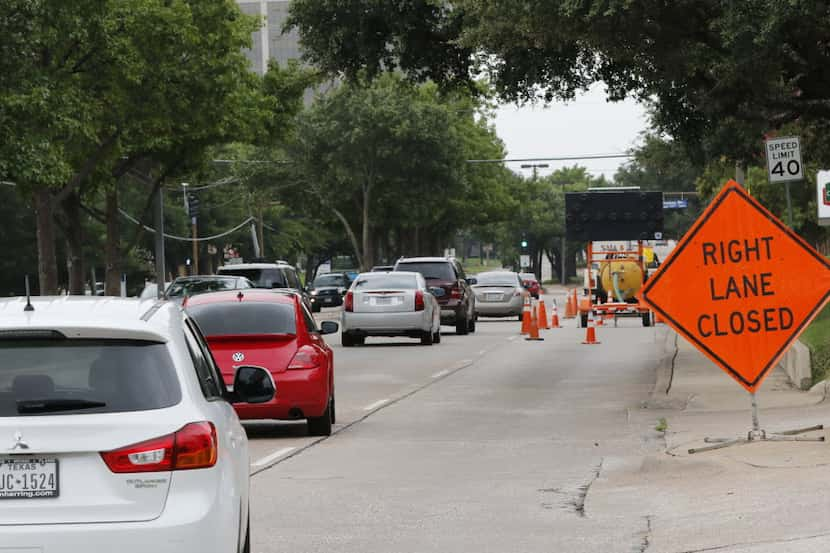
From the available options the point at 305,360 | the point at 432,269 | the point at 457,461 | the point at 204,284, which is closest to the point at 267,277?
the point at 432,269

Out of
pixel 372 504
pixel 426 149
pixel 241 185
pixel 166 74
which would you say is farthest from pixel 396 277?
pixel 241 185

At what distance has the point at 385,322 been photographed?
34625 millimetres

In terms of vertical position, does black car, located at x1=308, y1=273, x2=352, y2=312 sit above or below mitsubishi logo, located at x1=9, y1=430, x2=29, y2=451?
below

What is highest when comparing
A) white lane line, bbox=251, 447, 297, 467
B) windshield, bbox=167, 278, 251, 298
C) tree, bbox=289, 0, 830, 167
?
tree, bbox=289, 0, 830, 167

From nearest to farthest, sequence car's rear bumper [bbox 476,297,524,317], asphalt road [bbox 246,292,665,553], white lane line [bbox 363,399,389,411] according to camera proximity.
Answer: asphalt road [bbox 246,292,665,553] < white lane line [bbox 363,399,389,411] < car's rear bumper [bbox 476,297,524,317]

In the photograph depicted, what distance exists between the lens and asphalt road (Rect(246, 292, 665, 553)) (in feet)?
33.5

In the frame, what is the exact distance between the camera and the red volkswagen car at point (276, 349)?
643 inches

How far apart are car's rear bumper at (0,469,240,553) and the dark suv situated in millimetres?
34209

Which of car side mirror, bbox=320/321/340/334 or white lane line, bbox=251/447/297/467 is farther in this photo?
car side mirror, bbox=320/321/340/334

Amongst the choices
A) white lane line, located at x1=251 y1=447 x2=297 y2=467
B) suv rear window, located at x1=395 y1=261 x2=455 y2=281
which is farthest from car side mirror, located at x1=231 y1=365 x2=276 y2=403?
suv rear window, located at x1=395 y1=261 x2=455 y2=281

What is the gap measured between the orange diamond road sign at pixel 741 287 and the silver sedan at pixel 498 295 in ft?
120

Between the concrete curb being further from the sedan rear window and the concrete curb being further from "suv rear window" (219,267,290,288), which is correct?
"suv rear window" (219,267,290,288)

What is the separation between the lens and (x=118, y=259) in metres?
47.9

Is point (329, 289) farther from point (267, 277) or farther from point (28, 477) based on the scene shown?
point (28, 477)
